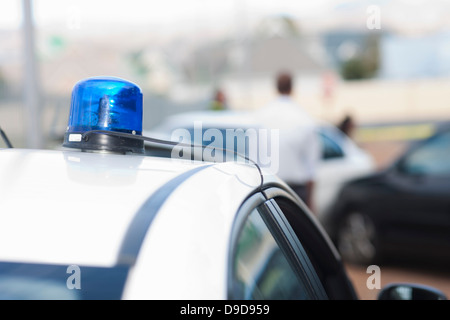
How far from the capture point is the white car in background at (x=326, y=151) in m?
7.68

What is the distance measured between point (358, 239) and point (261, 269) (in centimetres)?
614

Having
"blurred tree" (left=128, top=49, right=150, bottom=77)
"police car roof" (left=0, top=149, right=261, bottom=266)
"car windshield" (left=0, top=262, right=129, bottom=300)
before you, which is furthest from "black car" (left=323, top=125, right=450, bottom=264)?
"blurred tree" (left=128, top=49, right=150, bottom=77)

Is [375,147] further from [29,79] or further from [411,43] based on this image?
[411,43]

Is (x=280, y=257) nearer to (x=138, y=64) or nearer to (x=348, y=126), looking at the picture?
(x=348, y=126)

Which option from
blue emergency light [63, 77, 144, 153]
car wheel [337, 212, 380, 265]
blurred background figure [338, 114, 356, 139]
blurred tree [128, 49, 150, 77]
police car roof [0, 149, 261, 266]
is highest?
blurred tree [128, 49, 150, 77]

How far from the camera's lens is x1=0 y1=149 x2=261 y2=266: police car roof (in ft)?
4.47

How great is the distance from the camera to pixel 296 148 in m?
6.09

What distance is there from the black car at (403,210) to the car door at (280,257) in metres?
4.64

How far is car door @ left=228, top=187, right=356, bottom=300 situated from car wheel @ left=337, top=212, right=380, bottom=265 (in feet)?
16.5

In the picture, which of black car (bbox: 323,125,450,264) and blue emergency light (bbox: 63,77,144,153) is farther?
black car (bbox: 323,125,450,264)

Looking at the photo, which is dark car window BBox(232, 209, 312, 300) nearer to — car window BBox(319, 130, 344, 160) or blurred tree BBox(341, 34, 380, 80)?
car window BBox(319, 130, 344, 160)

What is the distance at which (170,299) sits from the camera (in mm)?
1248
